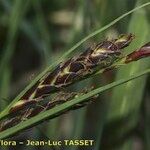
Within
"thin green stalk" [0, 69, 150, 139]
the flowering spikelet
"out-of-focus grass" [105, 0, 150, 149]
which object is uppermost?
"out-of-focus grass" [105, 0, 150, 149]

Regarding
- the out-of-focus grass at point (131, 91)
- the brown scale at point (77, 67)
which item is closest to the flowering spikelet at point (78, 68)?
the brown scale at point (77, 67)

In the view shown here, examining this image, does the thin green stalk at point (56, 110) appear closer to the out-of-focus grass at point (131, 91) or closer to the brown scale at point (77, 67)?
the brown scale at point (77, 67)

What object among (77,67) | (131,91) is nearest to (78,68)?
(77,67)

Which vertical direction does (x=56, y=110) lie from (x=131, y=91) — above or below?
below

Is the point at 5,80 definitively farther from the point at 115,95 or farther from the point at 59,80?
the point at 59,80

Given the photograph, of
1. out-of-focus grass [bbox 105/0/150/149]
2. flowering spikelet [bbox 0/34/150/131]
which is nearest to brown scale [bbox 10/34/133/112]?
flowering spikelet [bbox 0/34/150/131]

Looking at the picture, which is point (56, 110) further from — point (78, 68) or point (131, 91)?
point (131, 91)

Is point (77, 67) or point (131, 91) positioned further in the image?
point (131, 91)

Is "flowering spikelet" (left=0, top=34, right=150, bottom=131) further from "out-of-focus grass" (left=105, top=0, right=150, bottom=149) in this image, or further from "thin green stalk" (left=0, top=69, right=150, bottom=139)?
"out-of-focus grass" (left=105, top=0, right=150, bottom=149)
